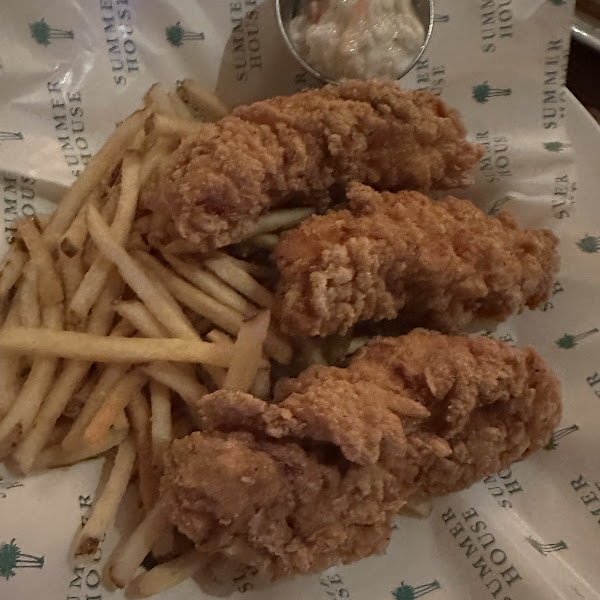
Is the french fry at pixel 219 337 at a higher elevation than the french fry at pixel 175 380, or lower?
higher

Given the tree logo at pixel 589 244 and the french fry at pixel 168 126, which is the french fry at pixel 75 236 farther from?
the tree logo at pixel 589 244

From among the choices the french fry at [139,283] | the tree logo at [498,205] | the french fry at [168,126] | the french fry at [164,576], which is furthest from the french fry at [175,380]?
the tree logo at [498,205]

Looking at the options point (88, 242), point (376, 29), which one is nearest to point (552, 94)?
point (376, 29)

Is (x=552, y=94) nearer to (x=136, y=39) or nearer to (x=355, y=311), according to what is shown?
(x=355, y=311)

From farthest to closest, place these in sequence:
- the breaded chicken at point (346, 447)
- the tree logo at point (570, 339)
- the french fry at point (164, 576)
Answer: the tree logo at point (570, 339) < the french fry at point (164, 576) < the breaded chicken at point (346, 447)

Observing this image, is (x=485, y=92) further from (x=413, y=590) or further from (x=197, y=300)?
(x=413, y=590)

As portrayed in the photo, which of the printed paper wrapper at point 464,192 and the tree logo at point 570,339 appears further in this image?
the tree logo at point 570,339

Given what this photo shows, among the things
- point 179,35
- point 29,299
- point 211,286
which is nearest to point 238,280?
point 211,286

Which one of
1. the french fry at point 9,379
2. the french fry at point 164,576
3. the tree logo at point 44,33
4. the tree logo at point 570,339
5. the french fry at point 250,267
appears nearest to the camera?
the french fry at point 164,576
